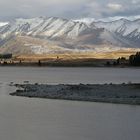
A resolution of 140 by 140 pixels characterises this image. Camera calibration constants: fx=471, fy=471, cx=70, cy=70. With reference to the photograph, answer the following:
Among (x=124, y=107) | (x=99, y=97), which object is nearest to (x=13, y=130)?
(x=124, y=107)

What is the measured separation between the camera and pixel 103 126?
3131 centimetres

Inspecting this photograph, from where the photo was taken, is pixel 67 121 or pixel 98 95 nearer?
pixel 67 121

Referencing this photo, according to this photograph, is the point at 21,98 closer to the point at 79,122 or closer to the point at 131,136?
the point at 79,122

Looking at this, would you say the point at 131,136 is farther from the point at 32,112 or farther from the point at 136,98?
the point at 136,98

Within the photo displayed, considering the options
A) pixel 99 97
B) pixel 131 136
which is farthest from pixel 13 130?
pixel 99 97

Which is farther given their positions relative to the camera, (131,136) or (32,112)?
(32,112)

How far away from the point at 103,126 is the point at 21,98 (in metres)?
21.4

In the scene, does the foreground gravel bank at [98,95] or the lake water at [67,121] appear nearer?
the lake water at [67,121]

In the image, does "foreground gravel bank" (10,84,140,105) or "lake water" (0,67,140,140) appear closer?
"lake water" (0,67,140,140)

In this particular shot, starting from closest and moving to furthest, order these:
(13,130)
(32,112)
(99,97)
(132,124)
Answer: (13,130) → (132,124) → (32,112) → (99,97)

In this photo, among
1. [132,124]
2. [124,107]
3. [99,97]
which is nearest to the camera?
[132,124]

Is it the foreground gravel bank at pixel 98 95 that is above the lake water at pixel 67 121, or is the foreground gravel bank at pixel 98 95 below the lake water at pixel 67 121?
above

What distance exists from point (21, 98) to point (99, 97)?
8.60 metres

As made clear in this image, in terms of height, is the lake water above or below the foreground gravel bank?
below
